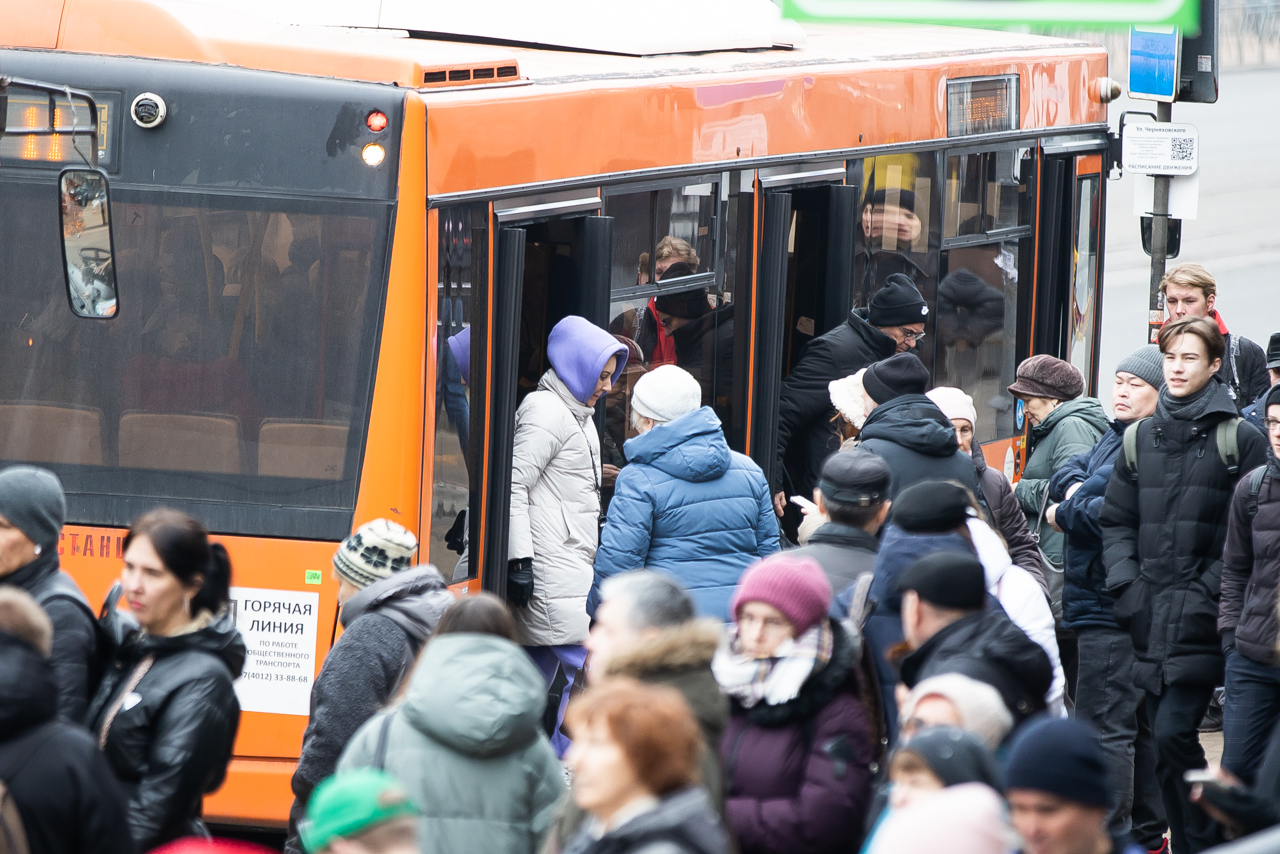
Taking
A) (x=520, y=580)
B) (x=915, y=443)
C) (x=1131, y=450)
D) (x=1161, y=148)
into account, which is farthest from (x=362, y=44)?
(x=1161, y=148)

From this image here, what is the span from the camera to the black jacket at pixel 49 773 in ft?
10.9

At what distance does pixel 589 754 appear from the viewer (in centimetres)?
316

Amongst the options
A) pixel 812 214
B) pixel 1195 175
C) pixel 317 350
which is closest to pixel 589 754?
pixel 317 350

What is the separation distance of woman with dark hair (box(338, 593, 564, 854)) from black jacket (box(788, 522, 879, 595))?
4.81ft

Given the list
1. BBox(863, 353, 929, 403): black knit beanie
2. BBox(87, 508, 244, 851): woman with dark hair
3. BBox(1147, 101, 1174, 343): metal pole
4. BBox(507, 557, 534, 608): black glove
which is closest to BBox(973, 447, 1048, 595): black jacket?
BBox(863, 353, 929, 403): black knit beanie

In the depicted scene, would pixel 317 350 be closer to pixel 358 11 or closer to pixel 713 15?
pixel 358 11

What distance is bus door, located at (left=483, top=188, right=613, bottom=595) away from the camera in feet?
20.0

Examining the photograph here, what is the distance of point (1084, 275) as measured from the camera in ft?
35.1

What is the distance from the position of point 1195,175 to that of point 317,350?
6532 mm

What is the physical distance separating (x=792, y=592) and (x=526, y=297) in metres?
3.00

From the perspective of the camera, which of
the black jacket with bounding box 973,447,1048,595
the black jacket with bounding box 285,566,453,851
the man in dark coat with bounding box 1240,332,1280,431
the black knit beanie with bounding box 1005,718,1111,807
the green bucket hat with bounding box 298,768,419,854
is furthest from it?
the man in dark coat with bounding box 1240,332,1280,431

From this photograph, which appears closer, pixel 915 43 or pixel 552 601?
pixel 552 601

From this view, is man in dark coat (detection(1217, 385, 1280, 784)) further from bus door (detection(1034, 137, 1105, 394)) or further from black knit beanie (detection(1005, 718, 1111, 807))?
bus door (detection(1034, 137, 1105, 394))

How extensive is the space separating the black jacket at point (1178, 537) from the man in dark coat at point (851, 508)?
1.44 meters
